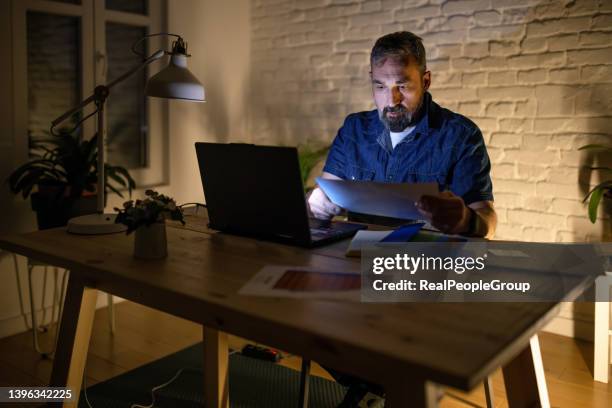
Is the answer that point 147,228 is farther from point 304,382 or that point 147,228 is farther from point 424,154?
point 424,154

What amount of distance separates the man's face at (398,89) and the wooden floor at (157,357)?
3.52 feet

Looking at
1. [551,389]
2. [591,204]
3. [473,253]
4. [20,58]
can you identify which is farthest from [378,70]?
[20,58]

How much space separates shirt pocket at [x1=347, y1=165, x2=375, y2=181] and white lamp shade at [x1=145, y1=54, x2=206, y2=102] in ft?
2.34

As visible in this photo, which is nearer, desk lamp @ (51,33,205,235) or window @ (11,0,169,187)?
desk lamp @ (51,33,205,235)

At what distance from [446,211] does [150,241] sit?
2.53ft

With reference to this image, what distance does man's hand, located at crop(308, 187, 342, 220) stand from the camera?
204 cm

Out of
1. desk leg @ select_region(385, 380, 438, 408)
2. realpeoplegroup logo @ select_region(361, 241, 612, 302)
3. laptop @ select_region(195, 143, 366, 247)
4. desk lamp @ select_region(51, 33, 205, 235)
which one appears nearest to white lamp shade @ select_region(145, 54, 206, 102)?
desk lamp @ select_region(51, 33, 205, 235)

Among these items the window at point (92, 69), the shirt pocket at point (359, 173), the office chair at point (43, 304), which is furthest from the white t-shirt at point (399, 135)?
the window at point (92, 69)

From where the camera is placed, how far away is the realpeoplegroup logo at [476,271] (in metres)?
1.26

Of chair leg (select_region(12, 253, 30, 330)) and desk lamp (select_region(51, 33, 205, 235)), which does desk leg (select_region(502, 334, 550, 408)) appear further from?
chair leg (select_region(12, 253, 30, 330))

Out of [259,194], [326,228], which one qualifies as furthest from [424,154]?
[259,194]

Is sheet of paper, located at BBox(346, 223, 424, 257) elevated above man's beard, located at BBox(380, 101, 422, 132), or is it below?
below

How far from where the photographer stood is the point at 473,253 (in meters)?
1.49

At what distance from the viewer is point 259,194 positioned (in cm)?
160
